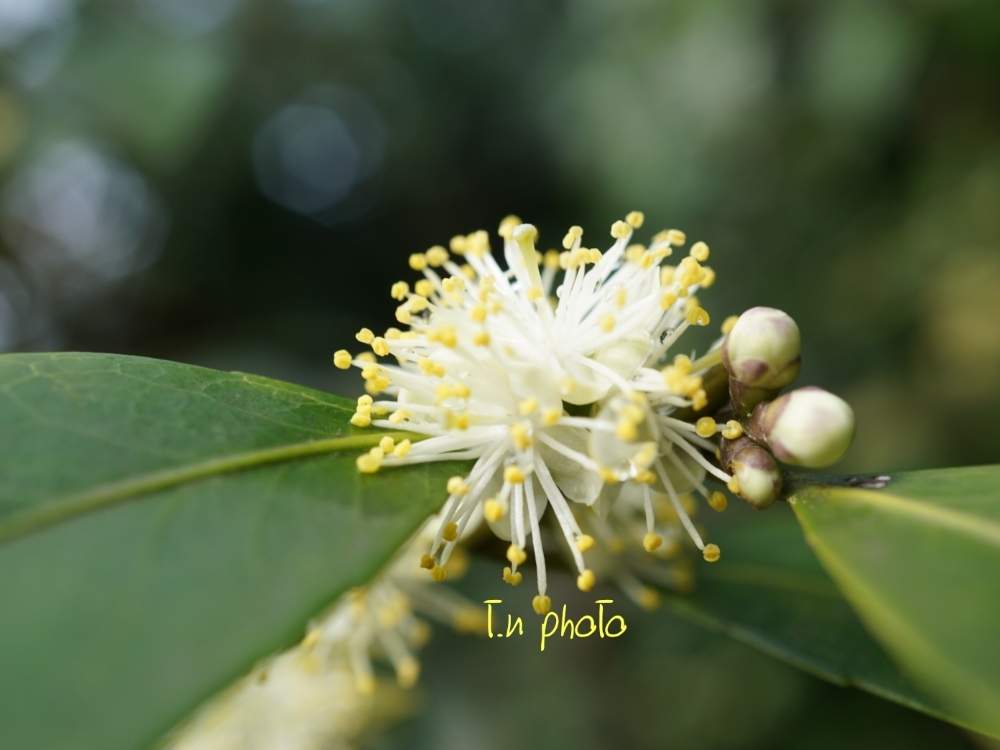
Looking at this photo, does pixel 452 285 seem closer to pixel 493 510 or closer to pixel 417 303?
pixel 417 303

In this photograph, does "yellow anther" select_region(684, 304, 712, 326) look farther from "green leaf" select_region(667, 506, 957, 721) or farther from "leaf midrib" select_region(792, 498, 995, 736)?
"green leaf" select_region(667, 506, 957, 721)

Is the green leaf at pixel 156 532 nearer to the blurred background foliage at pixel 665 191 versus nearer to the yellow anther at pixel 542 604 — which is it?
the yellow anther at pixel 542 604

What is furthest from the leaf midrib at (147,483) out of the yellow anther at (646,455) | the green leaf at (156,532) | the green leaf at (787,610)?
the green leaf at (787,610)

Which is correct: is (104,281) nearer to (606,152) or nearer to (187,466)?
(606,152)

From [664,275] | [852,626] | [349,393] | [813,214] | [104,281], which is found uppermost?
[104,281]

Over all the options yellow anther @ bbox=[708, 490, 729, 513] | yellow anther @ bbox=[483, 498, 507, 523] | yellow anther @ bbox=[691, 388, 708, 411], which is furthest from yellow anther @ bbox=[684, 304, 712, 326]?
yellow anther @ bbox=[483, 498, 507, 523]

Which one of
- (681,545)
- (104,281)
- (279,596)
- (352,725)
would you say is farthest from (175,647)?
(104,281)
